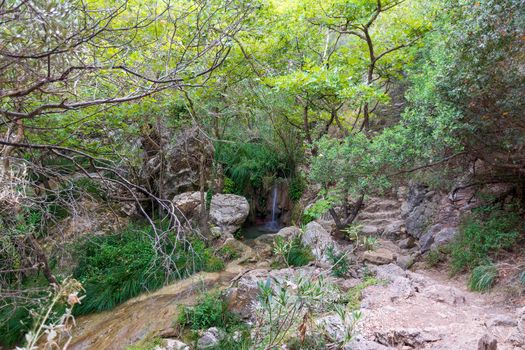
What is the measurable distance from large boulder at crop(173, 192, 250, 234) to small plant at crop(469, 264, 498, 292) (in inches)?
207

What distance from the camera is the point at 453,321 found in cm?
352

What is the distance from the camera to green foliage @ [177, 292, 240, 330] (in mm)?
4539

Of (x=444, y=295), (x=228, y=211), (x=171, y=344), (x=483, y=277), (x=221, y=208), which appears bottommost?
(x=483, y=277)

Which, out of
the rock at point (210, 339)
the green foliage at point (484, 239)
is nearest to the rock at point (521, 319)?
the green foliage at point (484, 239)

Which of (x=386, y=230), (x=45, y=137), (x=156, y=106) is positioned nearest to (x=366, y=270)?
(x=386, y=230)

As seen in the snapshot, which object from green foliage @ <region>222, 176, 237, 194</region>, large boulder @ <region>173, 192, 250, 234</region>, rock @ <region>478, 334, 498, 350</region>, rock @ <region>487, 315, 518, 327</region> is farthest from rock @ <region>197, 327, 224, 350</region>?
green foliage @ <region>222, 176, 237, 194</region>

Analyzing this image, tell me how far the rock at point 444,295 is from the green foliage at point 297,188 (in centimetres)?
582

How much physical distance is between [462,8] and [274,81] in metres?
2.49

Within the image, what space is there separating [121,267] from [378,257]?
4.32 meters

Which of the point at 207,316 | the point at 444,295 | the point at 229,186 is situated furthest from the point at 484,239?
the point at 229,186

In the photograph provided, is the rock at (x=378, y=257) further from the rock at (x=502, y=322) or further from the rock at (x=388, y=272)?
the rock at (x=502, y=322)

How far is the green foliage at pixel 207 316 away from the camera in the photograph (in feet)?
14.9

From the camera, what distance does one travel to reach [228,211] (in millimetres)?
8984

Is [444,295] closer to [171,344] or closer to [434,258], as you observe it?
[434,258]
